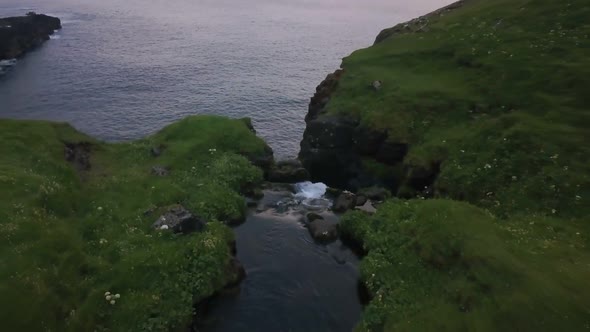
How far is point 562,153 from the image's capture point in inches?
1318

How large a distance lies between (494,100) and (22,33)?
117722 millimetres

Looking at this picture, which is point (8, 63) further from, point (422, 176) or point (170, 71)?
point (422, 176)

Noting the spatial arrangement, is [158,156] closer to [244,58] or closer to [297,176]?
[297,176]

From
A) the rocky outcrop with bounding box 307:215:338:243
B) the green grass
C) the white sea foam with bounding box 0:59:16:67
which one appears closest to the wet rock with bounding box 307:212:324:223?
the rocky outcrop with bounding box 307:215:338:243

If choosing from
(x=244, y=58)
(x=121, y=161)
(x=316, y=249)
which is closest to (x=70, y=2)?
(x=244, y=58)

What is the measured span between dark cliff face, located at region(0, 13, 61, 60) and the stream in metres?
98.3

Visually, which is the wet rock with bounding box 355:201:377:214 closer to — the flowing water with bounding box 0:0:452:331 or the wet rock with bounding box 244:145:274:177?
the flowing water with bounding box 0:0:452:331

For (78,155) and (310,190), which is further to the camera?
(310,190)

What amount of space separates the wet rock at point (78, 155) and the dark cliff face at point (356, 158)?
21.7 m

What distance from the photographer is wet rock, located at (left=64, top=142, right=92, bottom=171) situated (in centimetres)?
3828

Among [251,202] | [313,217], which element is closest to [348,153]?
[313,217]

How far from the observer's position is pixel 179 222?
1198 inches

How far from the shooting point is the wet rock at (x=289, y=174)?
4366 cm

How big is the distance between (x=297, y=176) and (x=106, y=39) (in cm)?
10202
